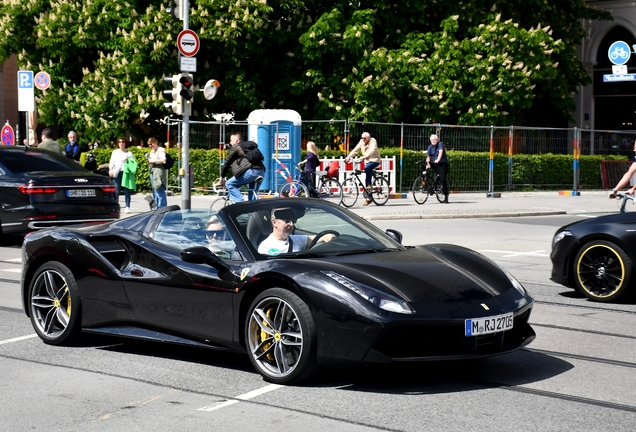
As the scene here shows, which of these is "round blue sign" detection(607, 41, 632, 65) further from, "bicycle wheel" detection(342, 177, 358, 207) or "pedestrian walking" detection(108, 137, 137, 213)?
"pedestrian walking" detection(108, 137, 137, 213)

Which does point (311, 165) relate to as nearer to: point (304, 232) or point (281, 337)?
point (304, 232)

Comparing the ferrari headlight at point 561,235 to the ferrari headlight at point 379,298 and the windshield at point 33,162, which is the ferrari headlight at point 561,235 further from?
the windshield at point 33,162

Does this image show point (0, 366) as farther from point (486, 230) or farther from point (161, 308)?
point (486, 230)

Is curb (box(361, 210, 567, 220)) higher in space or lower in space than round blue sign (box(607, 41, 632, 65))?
lower

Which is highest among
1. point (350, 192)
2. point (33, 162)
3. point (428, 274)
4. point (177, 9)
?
point (177, 9)

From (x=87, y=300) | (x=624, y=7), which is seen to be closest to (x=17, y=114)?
(x=624, y=7)

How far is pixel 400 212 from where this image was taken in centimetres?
2333

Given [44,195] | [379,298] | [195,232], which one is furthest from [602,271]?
[44,195]

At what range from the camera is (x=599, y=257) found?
34.9 feet

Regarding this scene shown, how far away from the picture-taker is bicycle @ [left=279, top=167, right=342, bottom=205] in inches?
1001

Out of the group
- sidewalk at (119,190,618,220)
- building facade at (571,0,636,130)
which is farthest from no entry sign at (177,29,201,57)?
building facade at (571,0,636,130)

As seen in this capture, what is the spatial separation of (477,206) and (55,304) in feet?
61.2

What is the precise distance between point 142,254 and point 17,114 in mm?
43648

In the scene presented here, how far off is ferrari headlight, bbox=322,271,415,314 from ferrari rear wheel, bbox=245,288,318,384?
317 millimetres
